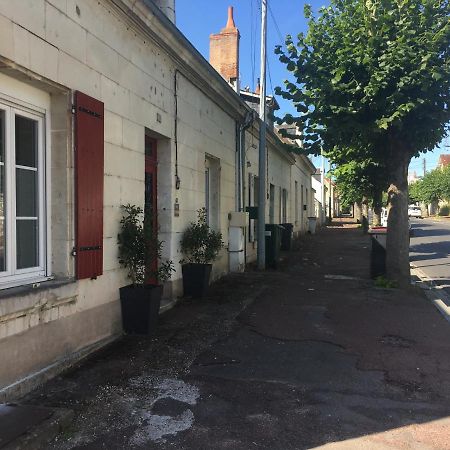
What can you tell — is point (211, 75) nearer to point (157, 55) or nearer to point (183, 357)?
point (157, 55)

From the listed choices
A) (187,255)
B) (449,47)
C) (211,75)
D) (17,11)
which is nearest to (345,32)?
(449,47)

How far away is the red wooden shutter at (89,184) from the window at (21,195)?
1.13 feet

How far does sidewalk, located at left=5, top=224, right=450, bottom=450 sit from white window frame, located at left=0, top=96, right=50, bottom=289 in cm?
102

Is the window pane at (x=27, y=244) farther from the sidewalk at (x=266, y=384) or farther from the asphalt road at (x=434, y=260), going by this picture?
the asphalt road at (x=434, y=260)

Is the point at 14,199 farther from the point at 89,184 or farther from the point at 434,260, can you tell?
the point at 434,260

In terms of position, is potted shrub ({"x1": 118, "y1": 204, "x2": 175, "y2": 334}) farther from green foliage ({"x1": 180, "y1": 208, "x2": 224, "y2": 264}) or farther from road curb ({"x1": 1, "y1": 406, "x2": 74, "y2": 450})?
road curb ({"x1": 1, "y1": 406, "x2": 74, "y2": 450})

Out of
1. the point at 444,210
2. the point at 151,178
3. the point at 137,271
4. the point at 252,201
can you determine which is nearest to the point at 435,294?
the point at 252,201

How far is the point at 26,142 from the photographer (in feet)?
15.4

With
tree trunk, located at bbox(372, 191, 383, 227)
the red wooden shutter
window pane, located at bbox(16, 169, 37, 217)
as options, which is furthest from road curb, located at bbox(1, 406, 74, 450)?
tree trunk, located at bbox(372, 191, 383, 227)

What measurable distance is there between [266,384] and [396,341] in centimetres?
238

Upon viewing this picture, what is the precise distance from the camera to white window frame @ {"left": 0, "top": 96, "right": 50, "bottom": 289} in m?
4.32

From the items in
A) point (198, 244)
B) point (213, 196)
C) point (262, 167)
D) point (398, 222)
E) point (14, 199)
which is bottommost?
point (198, 244)

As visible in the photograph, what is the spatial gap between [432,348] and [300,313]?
2.16m

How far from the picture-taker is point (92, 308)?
5.40 meters
